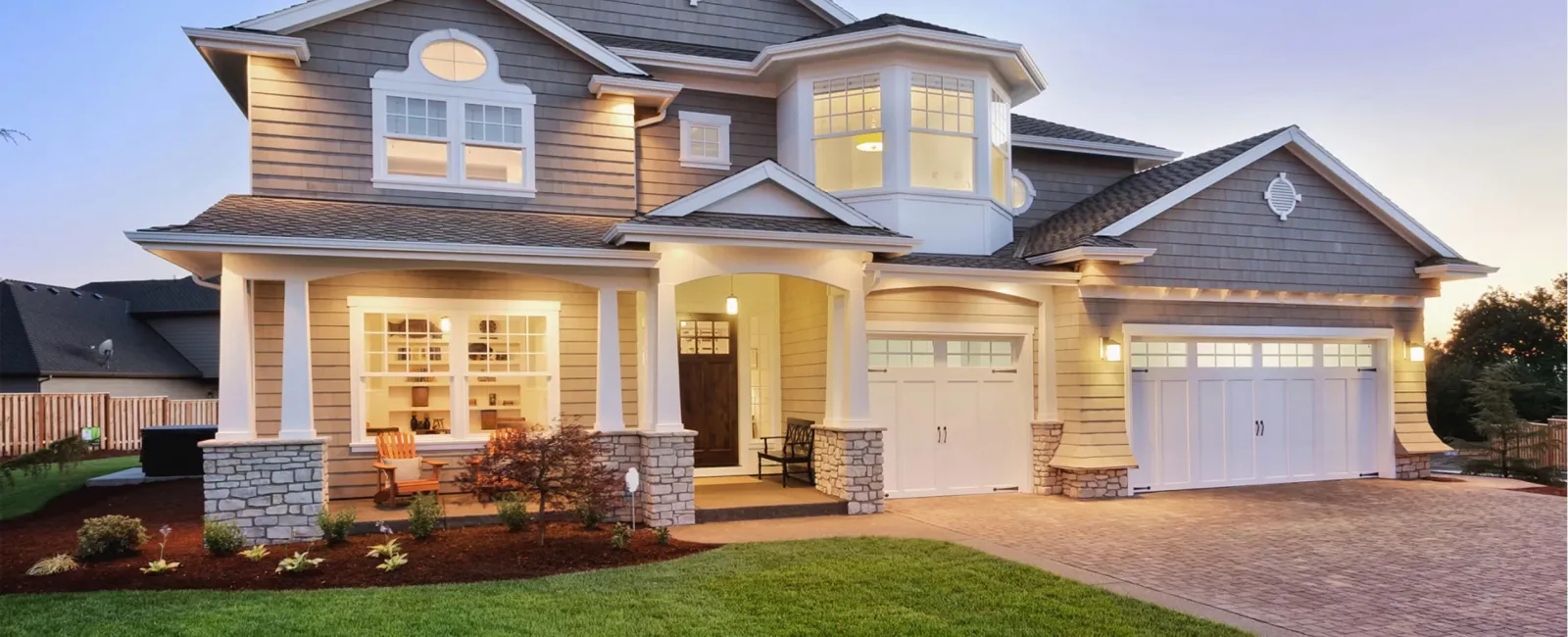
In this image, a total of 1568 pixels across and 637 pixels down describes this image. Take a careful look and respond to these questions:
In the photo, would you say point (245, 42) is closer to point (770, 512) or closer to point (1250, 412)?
point (770, 512)

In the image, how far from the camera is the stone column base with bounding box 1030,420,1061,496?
1295cm

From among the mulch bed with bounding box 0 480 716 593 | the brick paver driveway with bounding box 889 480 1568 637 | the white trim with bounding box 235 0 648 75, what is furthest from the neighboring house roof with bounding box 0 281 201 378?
the brick paver driveway with bounding box 889 480 1568 637

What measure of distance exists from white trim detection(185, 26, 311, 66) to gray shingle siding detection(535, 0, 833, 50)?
4123 millimetres

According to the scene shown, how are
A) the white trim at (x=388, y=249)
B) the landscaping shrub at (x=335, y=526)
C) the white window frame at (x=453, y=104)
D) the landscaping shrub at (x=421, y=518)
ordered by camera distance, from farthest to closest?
the white window frame at (x=453, y=104), the landscaping shrub at (x=421, y=518), the white trim at (x=388, y=249), the landscaping shrub at (x=335, y=526)

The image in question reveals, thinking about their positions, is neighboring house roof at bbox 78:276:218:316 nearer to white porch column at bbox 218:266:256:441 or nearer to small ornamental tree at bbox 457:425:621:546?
white porch column at bbox 218:266:256:441

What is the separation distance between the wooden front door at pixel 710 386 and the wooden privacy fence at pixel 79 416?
14567 mm

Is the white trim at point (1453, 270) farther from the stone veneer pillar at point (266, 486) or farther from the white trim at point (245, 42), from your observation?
the white trim at point (245, 42)

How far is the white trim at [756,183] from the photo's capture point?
1039 centimetres

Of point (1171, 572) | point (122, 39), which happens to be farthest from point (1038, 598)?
point (122, 39)

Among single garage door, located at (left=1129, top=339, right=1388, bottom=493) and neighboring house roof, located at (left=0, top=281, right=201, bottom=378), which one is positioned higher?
neighboring house roof, located at (left=0, top=281, right=201, bottom=378)

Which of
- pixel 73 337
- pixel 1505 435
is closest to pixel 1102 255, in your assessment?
pixel 1505 435

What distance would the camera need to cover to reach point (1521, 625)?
6195mm

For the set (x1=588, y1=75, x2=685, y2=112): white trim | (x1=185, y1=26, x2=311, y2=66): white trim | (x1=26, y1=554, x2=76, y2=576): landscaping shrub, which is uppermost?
(x1=185, y1=26, x2=311, y2=66): white trim

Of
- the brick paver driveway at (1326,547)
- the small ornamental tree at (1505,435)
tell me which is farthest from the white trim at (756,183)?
the small ornamental tree at (1505,435)
